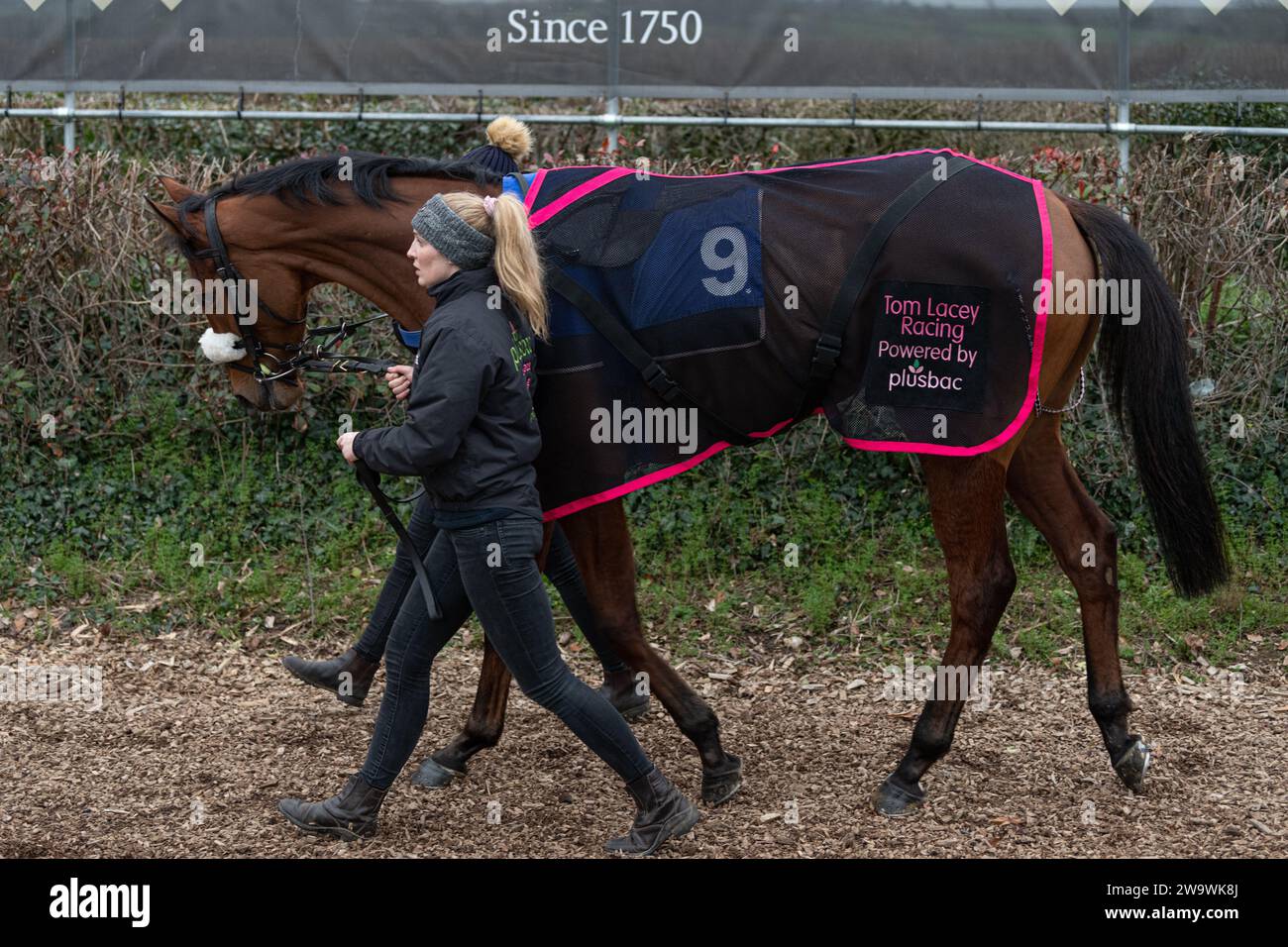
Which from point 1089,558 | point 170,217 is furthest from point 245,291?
point 1089,558

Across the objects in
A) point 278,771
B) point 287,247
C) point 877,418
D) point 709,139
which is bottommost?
point 278,771

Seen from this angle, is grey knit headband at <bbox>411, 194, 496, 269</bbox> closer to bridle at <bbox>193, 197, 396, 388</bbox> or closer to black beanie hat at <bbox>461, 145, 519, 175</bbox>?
bridle at <bbox>193, 197, 396, 388</bbox>

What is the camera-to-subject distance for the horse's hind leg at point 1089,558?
4406 millimetres

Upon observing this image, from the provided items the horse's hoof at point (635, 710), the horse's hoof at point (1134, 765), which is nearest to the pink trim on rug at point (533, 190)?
the horse's hoof at point (635, 710)

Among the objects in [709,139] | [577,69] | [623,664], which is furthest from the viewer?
[709,139]

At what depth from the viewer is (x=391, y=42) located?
787cm

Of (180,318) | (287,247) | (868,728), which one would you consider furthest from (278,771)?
(180,318)

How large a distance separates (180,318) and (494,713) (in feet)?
10.8

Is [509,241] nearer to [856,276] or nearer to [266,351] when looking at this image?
[856,276]

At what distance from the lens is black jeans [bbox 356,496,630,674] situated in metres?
4.53

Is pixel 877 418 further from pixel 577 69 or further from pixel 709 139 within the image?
pixel 709 139

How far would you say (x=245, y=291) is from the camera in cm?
428

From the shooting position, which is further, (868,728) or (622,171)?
(868,728)

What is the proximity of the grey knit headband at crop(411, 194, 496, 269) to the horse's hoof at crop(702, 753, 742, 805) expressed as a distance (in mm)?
1900
